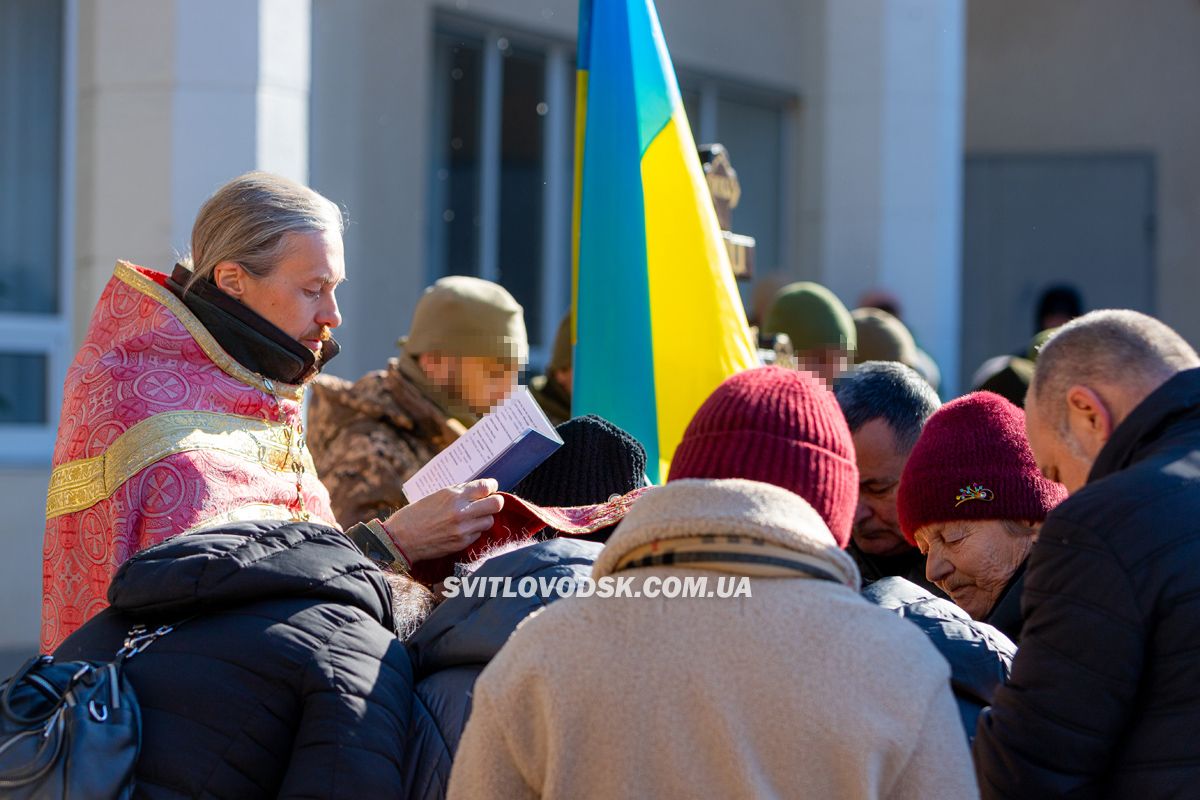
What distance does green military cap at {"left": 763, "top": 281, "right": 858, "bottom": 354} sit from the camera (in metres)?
5.43

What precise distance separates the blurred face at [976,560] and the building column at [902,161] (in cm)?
664

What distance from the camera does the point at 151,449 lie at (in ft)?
9.52

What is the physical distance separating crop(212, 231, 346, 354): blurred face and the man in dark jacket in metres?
1.61

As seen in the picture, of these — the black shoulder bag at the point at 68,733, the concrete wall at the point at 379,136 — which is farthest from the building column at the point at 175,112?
the black shoulder bag at the point at 68,733

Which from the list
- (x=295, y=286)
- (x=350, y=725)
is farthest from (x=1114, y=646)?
(x=295, y=286)

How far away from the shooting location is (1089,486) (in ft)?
6.97

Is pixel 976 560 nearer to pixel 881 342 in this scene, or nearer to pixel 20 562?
pixel 881 342

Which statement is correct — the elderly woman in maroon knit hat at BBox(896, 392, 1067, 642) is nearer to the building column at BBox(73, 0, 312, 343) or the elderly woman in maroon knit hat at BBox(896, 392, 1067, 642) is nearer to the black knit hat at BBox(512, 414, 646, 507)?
the black knit hat at BBox(512, 414, 646, 507)

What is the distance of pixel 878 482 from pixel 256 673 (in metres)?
1.84

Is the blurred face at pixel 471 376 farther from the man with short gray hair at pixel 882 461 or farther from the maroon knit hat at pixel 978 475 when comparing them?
the maroon knit hat at pixel 978 475

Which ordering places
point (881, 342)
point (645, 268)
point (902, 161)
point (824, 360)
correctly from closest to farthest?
→ point (645, 268) < point (824, 360) < point (881, 342) < point (902, 161)

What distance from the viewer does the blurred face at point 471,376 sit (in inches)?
176

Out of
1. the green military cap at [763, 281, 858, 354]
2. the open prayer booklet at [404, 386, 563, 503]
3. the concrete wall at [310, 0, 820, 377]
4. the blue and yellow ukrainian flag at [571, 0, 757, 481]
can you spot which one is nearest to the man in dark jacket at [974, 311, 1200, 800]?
the open prayer booklet at [404, 386, 563, 503]

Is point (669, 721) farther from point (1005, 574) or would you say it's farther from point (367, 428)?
point (367, 428)
